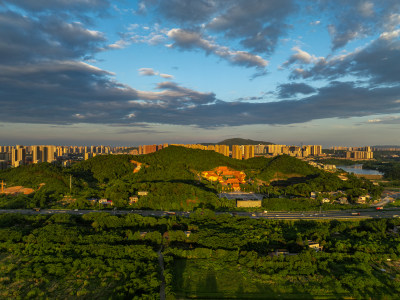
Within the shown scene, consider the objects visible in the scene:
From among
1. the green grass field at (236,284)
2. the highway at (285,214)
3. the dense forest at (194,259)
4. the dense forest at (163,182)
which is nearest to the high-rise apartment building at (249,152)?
the dense forest at (163,182)

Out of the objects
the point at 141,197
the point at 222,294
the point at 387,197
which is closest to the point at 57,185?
the point at 141,197

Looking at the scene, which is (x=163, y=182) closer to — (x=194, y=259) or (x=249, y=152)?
(x=194, y=259)

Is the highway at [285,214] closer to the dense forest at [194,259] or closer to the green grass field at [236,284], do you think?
the dense forest at [194,259]

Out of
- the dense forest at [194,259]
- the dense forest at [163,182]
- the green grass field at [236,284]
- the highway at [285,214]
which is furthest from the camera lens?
the dense forest at [163,182]

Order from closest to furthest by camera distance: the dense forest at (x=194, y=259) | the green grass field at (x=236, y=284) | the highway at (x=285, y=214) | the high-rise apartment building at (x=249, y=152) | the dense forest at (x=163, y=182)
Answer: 1. the green grass field at (x=236, y=284)
2. the dense forest at (x=194, y=259)
3. the highway at (x=285, y=214)
4. the dense forest at (x=163, y=182)
5. the high-rise apartment building at (x=249, y=152)

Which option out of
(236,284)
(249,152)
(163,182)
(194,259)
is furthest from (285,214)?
(249,152)

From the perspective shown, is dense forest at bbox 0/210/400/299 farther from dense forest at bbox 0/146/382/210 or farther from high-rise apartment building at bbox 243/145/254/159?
high-rise apartment building at bbox 243/145/254/159

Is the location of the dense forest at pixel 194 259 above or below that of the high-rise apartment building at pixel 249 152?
below

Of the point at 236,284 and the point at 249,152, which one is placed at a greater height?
the point at 249,152
